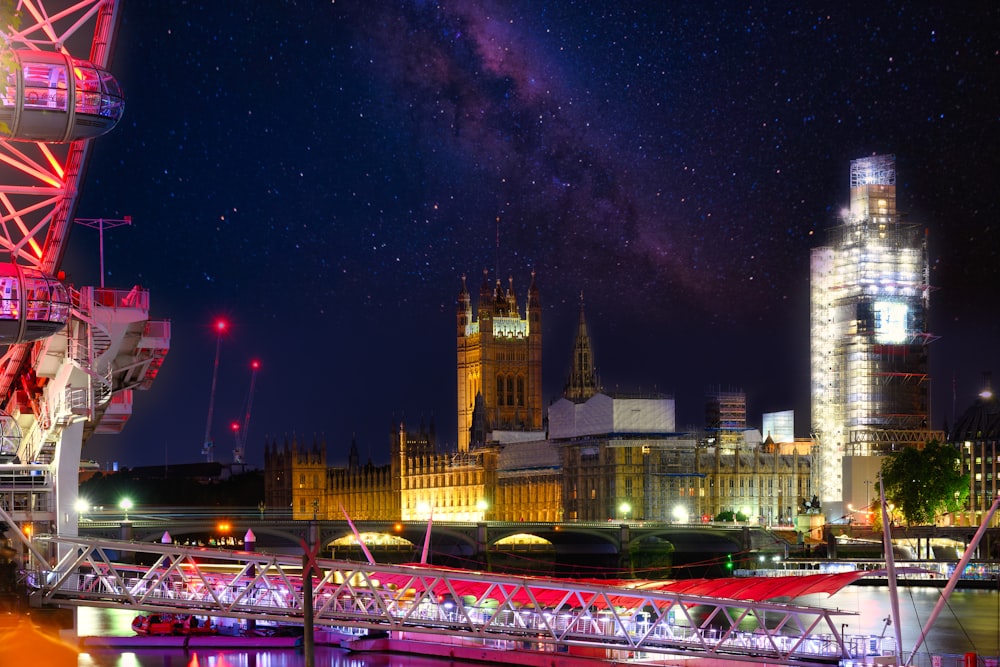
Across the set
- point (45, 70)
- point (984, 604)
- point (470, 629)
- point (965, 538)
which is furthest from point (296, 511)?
point (45, 70)

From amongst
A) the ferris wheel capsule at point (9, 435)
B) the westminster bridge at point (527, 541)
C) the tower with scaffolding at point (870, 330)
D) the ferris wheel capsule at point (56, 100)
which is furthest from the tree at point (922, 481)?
the ferris wheel capsule at point (56, 100)

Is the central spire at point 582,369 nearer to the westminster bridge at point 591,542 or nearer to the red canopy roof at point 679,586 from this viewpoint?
the westminster bridge at point 591,542

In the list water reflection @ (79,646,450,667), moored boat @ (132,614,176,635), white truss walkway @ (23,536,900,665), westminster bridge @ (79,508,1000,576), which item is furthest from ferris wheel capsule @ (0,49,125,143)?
westminster bridge @ (79,508,1000,576)

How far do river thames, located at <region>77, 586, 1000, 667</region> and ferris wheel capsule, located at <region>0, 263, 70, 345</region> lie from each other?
27921mm

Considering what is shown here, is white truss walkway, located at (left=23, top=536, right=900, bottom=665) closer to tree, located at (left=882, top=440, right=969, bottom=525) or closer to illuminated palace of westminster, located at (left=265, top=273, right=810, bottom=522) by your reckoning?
tree, located at (left=882, top=440, right=969, bottom=525)

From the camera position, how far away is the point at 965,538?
115000 mm

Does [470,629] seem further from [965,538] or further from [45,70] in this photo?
[965,538]

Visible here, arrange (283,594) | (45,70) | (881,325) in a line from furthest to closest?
(881,325), (283,594), (45,70)

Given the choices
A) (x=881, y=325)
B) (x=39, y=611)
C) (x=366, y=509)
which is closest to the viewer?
(x=39, y=611)

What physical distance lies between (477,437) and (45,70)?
156 meters

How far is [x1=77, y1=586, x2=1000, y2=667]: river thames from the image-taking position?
6012 cm

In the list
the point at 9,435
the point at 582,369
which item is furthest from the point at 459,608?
the point at 582,369

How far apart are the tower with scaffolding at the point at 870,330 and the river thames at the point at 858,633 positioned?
3771 centimetres

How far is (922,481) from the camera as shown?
396 feet
